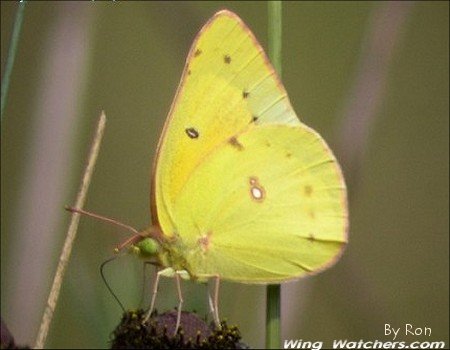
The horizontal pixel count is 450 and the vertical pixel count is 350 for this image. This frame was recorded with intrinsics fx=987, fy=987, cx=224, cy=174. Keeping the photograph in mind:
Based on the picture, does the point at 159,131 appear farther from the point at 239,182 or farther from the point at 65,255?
the point at 65,255

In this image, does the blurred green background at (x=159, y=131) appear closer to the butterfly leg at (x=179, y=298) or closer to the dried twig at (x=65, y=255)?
the butterfly leg at (x=179, y=298)

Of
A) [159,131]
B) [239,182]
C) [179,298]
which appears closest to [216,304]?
[179,298]

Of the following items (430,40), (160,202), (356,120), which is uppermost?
(430,40)

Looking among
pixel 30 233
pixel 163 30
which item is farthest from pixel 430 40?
pixel 30 233

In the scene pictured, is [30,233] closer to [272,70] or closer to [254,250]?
[254,250]

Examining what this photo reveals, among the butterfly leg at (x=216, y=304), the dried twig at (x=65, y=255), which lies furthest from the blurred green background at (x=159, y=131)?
the dried twig at (x=65, y=255)
